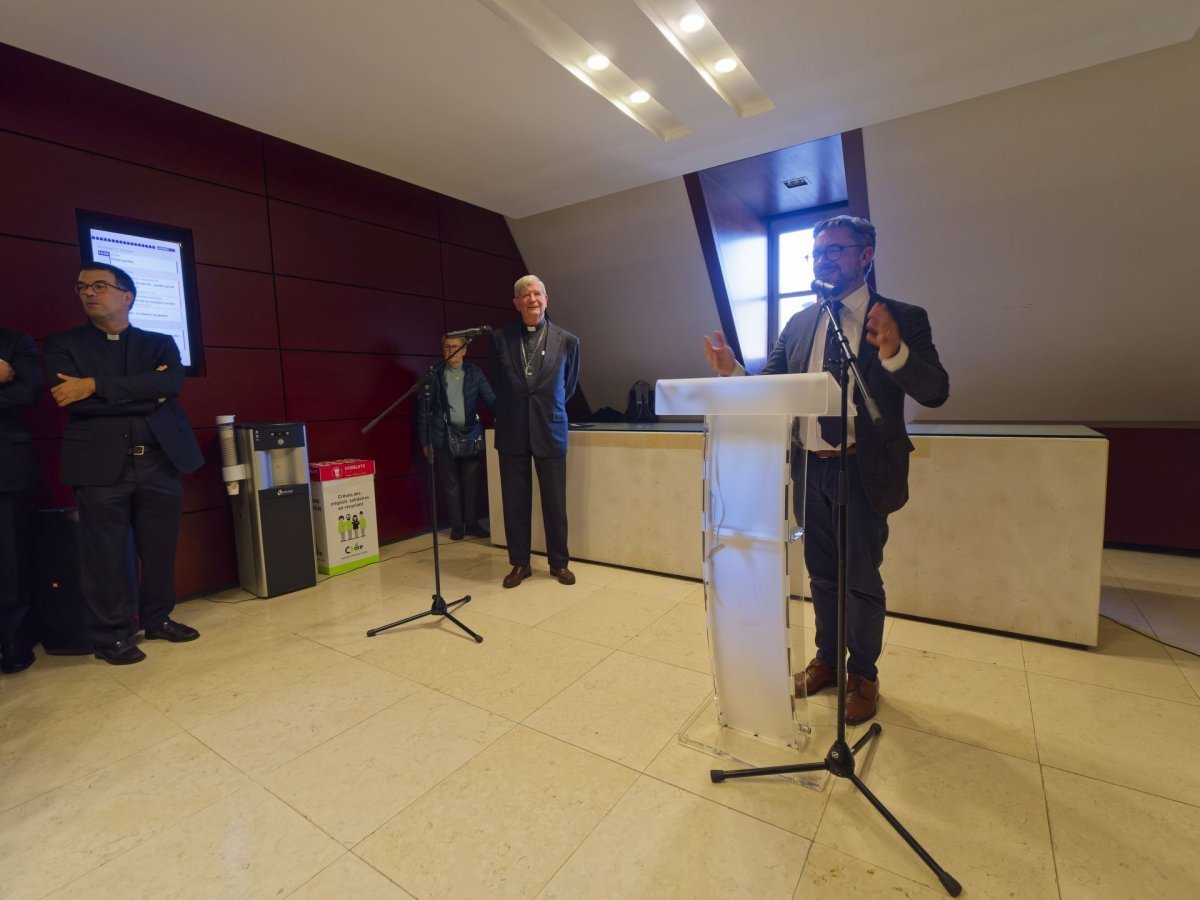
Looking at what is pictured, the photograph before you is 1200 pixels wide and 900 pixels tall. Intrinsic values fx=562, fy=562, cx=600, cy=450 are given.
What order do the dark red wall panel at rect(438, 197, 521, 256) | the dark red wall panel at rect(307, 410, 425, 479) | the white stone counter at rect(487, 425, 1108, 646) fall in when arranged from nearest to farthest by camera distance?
the white stone counter at rect(487, 425, 1108, 646), the dark red wall panel at rect(307, 410, 425, 479), the dark red wall panel at rect(438, 197, 521, 256)

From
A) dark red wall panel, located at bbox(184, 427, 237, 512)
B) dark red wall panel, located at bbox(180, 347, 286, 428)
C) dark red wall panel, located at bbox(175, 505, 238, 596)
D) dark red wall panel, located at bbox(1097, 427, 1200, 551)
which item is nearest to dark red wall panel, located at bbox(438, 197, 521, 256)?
dark red wall panel, located at bbox(180, 347, 286, 428)

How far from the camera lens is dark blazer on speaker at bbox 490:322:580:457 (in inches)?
139

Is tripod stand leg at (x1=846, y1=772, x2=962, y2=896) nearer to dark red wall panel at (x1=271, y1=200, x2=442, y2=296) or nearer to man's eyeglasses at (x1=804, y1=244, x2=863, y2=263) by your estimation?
man's eyeglasses at (x1=804, y1=244, x2=863, y2=263)

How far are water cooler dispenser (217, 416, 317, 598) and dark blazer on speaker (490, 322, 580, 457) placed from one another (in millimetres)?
1309

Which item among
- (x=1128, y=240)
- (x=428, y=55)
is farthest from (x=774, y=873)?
(x=1128, y=240)

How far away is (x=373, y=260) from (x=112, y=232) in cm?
163

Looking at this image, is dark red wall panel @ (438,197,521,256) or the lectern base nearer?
the lectern base

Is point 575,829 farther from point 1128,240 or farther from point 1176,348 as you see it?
point 1176,348

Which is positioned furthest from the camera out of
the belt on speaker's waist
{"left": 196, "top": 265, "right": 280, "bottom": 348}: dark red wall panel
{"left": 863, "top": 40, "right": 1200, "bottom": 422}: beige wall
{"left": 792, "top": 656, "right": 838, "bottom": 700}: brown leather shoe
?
{"left": 196, "top": 265, "right": 280, "bottom": 348}: dark red wall panel

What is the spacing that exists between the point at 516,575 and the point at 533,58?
2.87 m

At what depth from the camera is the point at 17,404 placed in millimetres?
2494

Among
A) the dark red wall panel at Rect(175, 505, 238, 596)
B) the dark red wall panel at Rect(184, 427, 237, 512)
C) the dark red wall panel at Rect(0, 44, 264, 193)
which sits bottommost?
the dark red wall panel at Rect(175, 505, 238, 596)

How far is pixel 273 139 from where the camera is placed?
3.79m

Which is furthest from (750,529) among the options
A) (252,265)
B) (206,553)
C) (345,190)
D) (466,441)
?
(345,190)
